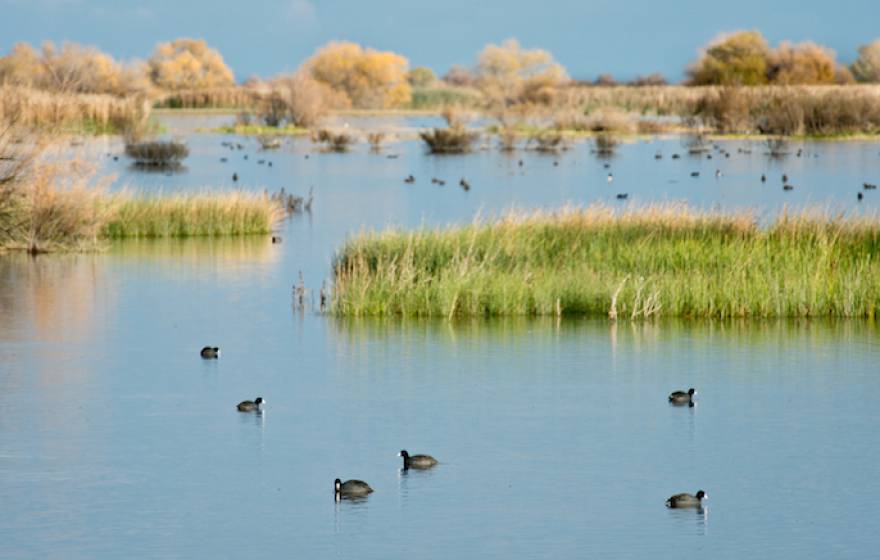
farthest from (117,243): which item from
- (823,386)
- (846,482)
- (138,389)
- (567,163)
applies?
(567,163)

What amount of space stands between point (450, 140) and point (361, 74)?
44.5 m

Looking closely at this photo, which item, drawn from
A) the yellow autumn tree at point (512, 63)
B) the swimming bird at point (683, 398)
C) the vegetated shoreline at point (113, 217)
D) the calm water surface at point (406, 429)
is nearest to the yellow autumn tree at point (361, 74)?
the yellow autumn tree at point (512, 63)

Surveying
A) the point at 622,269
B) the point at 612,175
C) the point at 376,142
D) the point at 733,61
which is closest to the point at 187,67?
the point at 733,61

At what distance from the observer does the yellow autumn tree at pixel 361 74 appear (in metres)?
114

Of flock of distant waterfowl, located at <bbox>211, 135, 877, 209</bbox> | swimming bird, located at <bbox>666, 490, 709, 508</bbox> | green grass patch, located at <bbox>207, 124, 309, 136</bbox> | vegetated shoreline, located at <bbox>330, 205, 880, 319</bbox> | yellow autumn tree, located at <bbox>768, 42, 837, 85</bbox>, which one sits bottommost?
swimming bird, located at <bbox>666, 490, 709, 508</bbox>

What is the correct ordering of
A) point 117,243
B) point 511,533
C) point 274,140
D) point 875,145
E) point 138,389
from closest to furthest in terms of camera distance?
1. point 511,533
2. point 138,389
3. point 117,243
4. point 875,145
5. point 274,140

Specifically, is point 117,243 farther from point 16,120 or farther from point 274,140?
point 274,140

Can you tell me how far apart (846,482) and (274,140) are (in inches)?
2524

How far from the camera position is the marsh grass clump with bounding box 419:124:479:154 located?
235 feet

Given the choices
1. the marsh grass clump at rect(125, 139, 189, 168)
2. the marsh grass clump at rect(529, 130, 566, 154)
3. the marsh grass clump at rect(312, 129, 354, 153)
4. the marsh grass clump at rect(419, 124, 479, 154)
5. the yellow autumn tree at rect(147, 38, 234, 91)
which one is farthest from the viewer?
the yellow autumn tree at rect(147, 38, 234, 91)

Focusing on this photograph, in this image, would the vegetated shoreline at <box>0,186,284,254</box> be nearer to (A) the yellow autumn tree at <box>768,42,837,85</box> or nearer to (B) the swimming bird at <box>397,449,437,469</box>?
(B) the swimming bird at <box>397,449,437,469</box>

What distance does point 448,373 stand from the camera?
1983 cm

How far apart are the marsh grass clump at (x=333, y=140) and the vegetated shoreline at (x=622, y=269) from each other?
4802 cm

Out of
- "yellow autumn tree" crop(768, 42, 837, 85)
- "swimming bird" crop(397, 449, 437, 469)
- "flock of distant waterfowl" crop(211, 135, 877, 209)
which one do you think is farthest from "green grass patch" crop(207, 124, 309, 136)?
"swimming bird" crop(397, 449, 437, 469)
